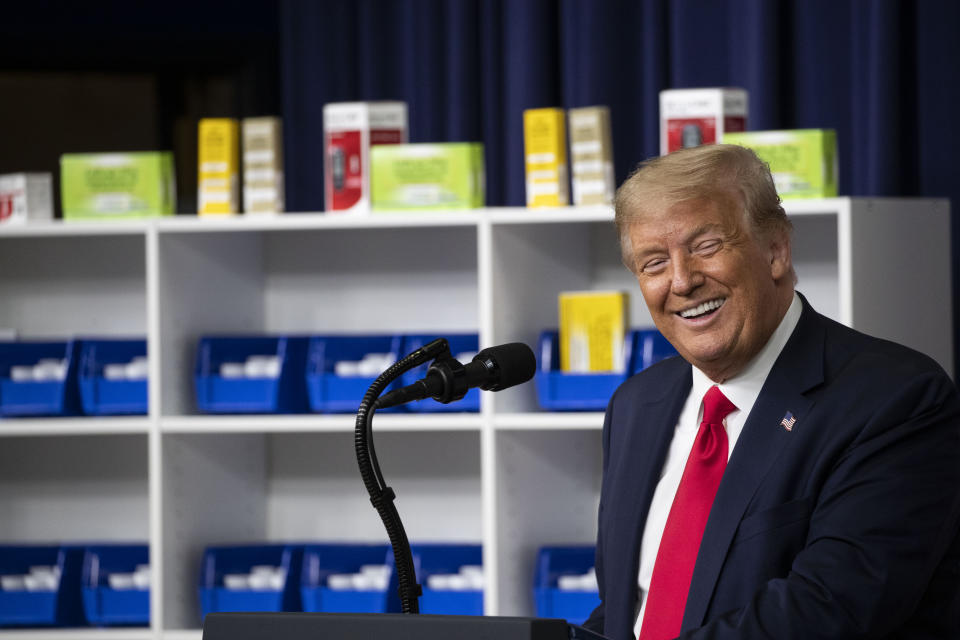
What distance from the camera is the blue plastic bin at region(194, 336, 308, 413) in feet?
9.62

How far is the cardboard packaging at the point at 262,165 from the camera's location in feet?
9.39

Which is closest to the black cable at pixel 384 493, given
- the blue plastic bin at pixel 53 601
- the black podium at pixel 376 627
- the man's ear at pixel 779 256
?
A: the black podium at pixel 376 627

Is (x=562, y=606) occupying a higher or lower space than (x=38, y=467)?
lower

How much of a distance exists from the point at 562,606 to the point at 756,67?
53.4 inches

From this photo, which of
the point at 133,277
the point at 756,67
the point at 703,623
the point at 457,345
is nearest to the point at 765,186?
the point at 703,623

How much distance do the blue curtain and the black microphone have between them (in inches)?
73.3

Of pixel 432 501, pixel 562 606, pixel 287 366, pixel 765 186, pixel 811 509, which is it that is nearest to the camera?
pixel 811 509

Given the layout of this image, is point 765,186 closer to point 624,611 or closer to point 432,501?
point 624,611

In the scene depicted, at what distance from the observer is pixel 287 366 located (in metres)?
2.96

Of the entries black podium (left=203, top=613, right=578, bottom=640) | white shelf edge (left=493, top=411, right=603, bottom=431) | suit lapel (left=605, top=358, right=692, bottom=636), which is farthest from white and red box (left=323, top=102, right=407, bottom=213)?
black podium (left=203, top=613, right=578, bottom=640)

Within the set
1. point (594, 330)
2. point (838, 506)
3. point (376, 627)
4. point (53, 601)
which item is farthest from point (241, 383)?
point (376, 627)

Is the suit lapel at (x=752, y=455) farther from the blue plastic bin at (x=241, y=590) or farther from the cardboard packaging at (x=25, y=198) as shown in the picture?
the cardboard packaging at (x=25, y=198)

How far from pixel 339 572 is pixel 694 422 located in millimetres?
1443

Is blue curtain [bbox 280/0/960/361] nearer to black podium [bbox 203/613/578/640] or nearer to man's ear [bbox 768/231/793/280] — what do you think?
man's ear [bbox 768/231/793/280]
